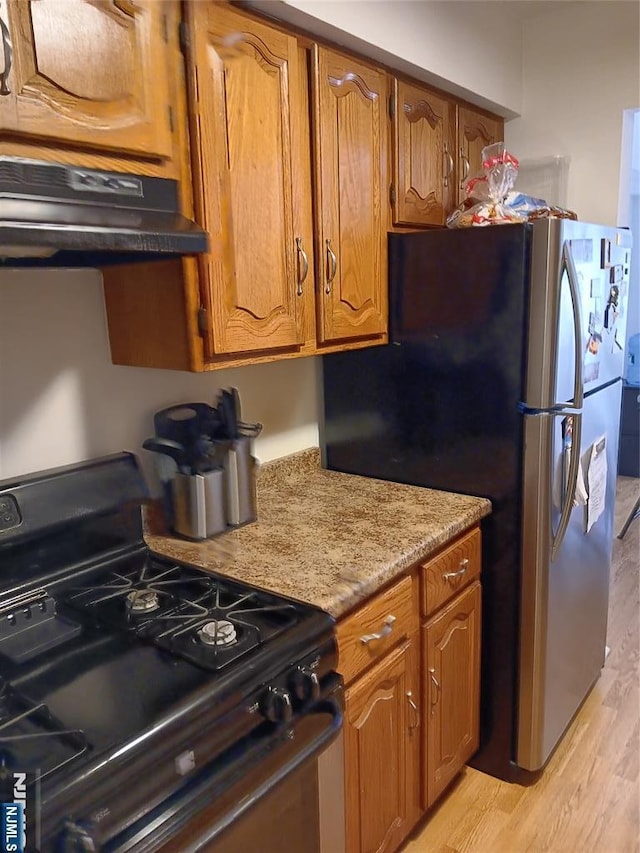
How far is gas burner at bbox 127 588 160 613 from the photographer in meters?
1.31

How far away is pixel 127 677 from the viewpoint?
1099 millimetres

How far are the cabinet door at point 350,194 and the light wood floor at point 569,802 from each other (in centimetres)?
140

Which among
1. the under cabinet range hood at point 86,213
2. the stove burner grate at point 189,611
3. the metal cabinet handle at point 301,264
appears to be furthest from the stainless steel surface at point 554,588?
the under cabinet range hood at point 86,213

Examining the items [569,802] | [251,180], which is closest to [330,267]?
[251,180]

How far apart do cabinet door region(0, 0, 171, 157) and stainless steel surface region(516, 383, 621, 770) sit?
3.87 feet

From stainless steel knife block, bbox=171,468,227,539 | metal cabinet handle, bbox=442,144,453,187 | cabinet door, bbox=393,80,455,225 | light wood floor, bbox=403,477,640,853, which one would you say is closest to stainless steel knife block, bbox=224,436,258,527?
stainless steel knife block, bbox=171,468,227,539

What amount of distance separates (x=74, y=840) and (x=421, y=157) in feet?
6.25

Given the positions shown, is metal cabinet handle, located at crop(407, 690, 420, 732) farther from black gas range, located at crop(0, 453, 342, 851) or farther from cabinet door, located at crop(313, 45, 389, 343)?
cabinet door, located at crop(313, 45, 389, 343)

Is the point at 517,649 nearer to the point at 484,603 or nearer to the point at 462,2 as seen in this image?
the point at 484,603

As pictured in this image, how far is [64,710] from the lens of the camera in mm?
1012

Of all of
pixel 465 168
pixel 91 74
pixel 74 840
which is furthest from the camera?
pixel 465 168

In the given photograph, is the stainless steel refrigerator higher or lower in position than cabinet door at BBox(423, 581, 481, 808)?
higher

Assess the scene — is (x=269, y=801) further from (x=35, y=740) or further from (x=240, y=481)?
(x=240, y=481)

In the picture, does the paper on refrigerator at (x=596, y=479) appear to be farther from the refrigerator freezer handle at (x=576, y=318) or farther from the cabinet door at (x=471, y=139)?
the cabinet door at (x=471, y=139)
